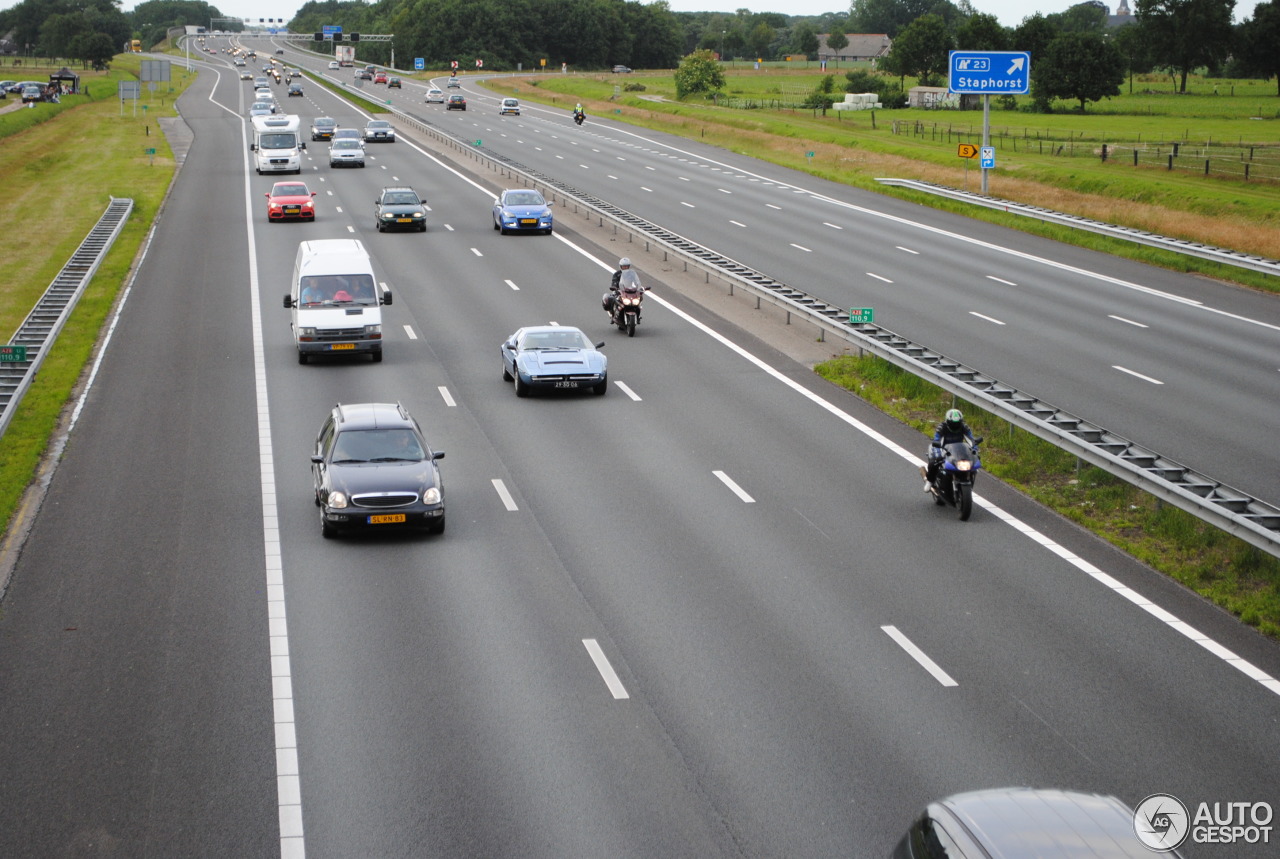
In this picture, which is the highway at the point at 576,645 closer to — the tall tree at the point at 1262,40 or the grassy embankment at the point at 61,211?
the grassy embankment at the point at 61,211

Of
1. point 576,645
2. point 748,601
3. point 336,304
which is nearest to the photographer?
point 576,645

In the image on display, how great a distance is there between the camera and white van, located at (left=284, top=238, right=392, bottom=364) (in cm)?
2883

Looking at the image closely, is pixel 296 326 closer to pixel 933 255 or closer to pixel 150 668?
pixel 150 668

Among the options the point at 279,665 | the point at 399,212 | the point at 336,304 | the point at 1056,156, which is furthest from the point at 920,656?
the point at 1056,156

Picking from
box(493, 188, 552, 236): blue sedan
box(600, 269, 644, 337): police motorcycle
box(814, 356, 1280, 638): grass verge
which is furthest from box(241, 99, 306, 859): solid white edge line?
box(493, 188, 552, 236): blue sedan

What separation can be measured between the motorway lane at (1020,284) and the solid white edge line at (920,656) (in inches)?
319

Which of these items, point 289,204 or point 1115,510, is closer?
point 1115,510

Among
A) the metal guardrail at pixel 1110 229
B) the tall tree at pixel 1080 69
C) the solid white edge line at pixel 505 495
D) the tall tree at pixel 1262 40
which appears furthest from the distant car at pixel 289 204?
the tall tree at pixel 1262 40

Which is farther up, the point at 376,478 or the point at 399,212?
the point at 399,212

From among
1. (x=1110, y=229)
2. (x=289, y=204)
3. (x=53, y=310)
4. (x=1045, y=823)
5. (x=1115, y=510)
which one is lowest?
(x=1115, y=510)

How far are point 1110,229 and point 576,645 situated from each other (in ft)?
122

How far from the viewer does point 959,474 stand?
19266mm

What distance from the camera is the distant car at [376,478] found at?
17.9m

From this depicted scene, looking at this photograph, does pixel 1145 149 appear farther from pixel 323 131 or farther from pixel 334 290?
pixel 334 290
